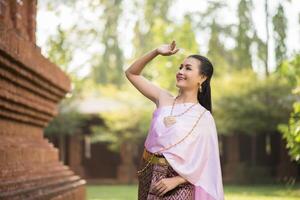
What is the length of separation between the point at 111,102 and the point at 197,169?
74.0 feet

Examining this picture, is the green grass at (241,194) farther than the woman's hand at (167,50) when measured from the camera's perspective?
Yes

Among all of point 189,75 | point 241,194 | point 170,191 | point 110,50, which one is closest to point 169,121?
point 189,75

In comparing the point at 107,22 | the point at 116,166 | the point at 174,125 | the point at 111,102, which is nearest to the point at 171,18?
the point at 107,22

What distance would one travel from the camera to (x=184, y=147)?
3691 mm

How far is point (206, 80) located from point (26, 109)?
2478 mm

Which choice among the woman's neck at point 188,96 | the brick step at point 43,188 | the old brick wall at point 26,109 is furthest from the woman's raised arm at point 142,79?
the brick step at point 43,188

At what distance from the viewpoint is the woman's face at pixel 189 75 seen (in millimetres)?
3830

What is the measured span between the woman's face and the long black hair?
0.08 feet

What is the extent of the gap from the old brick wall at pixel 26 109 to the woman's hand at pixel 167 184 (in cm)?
129

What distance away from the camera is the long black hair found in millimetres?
3867

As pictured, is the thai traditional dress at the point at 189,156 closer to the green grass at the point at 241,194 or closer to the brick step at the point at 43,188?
the brick step at the point at 43,188

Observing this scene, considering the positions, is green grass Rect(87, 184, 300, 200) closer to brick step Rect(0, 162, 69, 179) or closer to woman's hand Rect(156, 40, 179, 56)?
brick step Rect(0, 162, 69, 179)

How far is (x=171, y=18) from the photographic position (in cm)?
3133

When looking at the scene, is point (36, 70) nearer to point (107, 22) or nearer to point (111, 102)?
point (111, 102)
